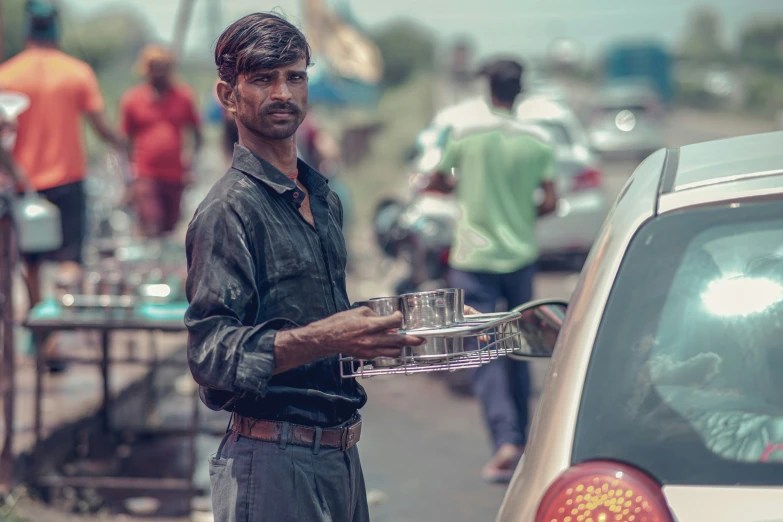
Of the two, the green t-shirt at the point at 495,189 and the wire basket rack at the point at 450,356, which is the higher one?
the green t-shirt at the point at 495,189

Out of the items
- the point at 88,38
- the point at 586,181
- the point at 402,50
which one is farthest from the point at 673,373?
the point at 402,50

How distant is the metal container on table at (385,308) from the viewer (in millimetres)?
2531

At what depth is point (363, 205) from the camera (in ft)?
76.5

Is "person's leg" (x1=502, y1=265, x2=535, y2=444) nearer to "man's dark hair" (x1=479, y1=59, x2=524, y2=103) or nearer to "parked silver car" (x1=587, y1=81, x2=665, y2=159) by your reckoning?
"man's dark hair" (x1=479, y1=59, x2=524, y2=103)

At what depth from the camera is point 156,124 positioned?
915cm

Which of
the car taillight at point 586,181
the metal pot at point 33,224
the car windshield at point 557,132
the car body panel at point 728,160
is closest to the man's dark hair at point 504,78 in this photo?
the metal pot at point 33,224

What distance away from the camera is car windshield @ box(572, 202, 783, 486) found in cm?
229

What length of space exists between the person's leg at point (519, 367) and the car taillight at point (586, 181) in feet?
20.6

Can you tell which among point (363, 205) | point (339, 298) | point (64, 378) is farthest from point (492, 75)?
point (363, 205)

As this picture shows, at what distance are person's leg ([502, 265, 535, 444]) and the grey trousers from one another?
11.5ft

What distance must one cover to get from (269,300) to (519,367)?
12.2ft

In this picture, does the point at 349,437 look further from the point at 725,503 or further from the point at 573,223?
the point at 573,223

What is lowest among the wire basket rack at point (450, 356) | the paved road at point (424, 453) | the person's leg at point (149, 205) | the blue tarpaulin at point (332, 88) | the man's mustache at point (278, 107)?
the paved road at point (424, 453)

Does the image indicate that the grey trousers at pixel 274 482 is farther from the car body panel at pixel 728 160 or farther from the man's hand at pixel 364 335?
the car body panel at pixel 728 160
